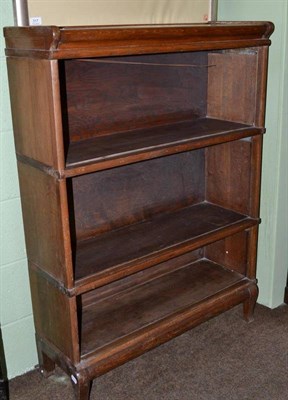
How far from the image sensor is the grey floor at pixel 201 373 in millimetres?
2023

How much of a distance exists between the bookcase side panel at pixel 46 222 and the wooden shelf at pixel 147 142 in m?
0.11

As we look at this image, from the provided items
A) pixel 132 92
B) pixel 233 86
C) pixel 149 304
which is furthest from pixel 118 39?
pixel 149 304

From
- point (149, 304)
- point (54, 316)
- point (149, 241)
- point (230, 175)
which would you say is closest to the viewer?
point (54, 316)

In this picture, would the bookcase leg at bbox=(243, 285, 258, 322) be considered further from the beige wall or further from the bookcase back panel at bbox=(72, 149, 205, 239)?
the beige wall

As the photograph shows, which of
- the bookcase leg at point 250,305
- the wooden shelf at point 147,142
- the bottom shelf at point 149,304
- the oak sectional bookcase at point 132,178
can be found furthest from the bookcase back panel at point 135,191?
the bookcase leg at point 250,305

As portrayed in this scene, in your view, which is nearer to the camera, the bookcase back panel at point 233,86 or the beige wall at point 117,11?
the beige wall at point 117,11

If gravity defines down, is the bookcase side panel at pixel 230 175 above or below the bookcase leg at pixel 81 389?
above

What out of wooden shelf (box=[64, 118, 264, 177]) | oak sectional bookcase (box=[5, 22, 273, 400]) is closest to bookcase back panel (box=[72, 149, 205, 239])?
oak sectional bookcase (box=[5, 22, 273, 400])

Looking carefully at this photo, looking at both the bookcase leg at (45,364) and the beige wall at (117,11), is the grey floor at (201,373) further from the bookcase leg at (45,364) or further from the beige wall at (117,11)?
the beige wall at (117,11)

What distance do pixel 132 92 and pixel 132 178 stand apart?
14.3 inches

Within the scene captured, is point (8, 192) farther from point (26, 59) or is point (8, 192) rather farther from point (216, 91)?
point (216, 91)

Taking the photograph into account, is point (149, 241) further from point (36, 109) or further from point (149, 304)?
point (36, 109)

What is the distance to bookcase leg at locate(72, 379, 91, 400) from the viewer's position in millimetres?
1851

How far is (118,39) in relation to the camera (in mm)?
1629
